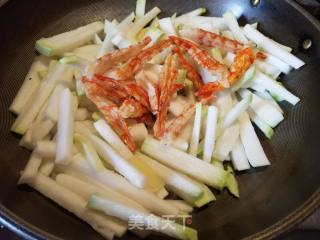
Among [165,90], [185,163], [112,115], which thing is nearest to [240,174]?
[185,163]

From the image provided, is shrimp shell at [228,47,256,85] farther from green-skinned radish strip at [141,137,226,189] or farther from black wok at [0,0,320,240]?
green-skinned radish strip at [141,137,226,189]

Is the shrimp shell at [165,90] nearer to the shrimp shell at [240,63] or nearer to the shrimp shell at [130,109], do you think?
the shrimp shell at [130,109]

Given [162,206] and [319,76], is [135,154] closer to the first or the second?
[162,206]

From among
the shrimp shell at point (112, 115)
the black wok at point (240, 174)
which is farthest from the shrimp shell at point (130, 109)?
the black wok at point (240, 174)

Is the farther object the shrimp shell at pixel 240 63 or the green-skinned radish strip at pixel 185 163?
the shrimp shell at pixel 240 63

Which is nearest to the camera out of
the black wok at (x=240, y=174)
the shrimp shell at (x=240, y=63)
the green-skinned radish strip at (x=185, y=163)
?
the black wok at (x=240, y=174)

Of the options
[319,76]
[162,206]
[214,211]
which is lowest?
[214,211]

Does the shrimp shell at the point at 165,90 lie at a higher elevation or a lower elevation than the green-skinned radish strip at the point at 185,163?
higher

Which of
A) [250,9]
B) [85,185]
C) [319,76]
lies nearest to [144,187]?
[85,185]

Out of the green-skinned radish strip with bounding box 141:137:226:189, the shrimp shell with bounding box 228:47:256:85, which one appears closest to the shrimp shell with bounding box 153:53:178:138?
the green-skinned radish strip with bounding box 141:137:226:189

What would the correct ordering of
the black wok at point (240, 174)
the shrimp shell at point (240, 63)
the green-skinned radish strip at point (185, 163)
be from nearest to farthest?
the black wok at point (240, 174) < the green-skinned radish strip at point (185, 163) < the shrimp shell at point (240, 63)
